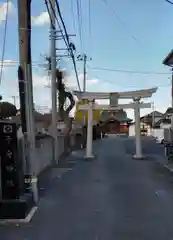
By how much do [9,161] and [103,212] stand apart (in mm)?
2343

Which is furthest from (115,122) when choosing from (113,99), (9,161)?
(9,161)

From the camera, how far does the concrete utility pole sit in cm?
1107

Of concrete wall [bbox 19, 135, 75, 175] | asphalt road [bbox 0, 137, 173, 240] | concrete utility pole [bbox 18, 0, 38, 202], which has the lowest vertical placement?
asphalt road [bbox 0, 137, 173, 240]

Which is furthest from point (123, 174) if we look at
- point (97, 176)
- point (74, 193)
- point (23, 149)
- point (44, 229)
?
point (44, 229)

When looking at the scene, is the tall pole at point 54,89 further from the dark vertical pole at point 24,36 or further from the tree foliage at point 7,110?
the dark vertical pole at point 24,36

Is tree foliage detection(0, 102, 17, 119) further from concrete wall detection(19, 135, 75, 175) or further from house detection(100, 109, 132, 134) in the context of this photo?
house detection(100, 109, 132, 134)

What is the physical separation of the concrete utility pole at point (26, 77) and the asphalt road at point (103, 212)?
4.26 feet

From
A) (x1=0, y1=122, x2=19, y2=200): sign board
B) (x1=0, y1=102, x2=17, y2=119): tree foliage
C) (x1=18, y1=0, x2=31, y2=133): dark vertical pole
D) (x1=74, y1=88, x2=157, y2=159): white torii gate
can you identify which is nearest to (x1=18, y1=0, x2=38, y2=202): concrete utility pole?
(x1=18, y1=0, x2=31, y2=133): dark vertical pole

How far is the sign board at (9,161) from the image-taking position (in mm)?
9539

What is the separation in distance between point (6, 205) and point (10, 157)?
3.66 feet

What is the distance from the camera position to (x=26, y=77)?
11148 mm

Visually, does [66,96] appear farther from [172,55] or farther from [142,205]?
[142,205]

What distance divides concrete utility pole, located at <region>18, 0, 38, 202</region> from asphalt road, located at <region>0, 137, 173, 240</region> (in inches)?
51.1

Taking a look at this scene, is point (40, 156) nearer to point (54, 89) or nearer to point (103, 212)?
point (54, 89)
